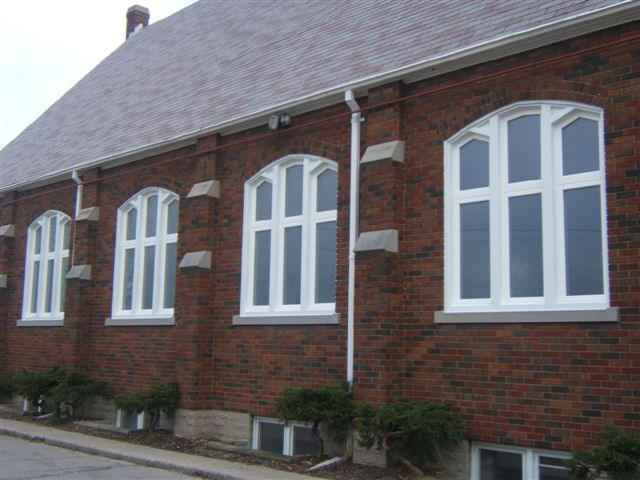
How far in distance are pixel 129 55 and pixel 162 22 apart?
1.54m

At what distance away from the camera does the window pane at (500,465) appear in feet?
28.1

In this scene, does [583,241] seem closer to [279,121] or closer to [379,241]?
[379,241]

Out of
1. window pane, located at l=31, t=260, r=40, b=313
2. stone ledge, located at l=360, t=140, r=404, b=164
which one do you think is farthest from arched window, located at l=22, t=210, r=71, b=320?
stone ledge, located at l=360, t=140, r=404, b=164

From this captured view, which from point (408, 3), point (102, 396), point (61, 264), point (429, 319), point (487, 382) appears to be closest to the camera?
point (487, 382)

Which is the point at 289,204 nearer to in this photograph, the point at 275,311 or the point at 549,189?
the point at 275,311

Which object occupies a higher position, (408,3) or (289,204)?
(408,3)

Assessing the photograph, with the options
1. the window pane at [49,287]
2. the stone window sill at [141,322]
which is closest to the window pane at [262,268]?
the stone window sill at [141,322]

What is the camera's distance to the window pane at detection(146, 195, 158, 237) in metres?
14.1

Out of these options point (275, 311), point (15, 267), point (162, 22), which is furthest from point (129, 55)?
point (275, 311)

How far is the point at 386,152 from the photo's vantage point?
392 inches

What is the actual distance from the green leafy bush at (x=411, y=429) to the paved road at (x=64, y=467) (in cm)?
224

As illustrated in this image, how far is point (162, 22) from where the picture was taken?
22406 mm

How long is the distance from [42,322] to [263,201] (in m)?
6.97

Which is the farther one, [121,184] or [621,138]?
[121,184]
